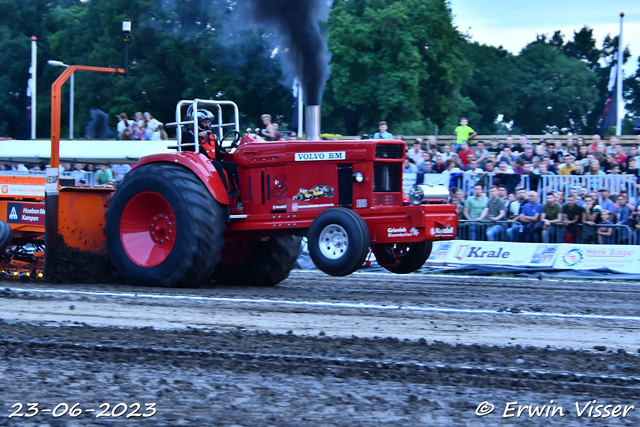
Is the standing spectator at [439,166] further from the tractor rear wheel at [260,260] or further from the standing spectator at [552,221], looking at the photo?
the tractor rear wheel at [260,260]

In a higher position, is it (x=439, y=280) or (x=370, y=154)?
(x=370, y=154)

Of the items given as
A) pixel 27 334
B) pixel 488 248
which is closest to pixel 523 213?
pixel 488 248

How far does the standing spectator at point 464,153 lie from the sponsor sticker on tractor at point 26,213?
8.59 meters

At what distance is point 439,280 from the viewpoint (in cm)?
1174

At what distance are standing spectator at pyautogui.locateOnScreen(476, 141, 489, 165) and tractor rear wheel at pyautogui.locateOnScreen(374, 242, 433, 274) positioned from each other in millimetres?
6837

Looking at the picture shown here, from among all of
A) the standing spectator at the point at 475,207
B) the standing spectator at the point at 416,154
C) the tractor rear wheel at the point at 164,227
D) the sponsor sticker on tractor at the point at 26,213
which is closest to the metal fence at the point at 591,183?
the standing spectator at the point at 475,207

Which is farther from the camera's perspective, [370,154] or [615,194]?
[615,194]

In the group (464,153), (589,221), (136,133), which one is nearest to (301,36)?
(464,153)

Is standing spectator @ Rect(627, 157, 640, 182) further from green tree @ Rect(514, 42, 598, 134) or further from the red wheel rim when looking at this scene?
green tree @ Rect(514, 42, 598, 134)

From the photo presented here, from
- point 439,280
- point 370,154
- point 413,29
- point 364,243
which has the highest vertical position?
point 413,29

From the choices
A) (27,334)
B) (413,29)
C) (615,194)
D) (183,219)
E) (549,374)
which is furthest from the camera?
(413,29)

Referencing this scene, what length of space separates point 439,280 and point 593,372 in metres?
6.60

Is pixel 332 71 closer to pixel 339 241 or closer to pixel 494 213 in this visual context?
pixel 494 213

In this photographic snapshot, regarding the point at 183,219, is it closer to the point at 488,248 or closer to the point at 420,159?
the point at 488,248
